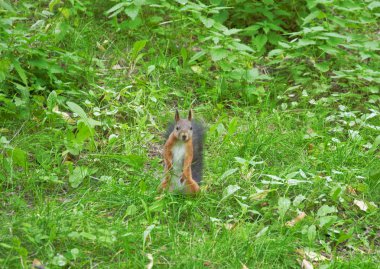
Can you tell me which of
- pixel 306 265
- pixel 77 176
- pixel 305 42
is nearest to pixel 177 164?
pixel 77 176

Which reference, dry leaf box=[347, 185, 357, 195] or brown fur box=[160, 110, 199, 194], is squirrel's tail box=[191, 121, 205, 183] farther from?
dry leaf box=[347, 185, 357, 195]

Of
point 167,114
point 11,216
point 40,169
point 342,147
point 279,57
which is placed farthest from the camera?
point 279,57

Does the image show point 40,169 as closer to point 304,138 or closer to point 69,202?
point 69,202

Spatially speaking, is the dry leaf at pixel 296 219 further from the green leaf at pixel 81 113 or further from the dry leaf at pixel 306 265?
the green leaf at pixel 81 113

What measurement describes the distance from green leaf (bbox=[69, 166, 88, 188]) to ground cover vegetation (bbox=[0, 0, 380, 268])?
13 mm

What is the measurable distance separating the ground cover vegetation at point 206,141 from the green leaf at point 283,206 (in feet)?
0.04

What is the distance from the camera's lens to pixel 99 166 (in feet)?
15.4

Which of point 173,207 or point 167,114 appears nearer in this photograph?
point 173,207

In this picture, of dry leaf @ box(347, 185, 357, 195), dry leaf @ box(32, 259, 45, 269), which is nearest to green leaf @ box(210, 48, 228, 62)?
dry leaf @ box(347, 185, 357, 195)

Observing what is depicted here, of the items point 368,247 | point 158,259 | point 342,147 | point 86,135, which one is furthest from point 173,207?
point 342,147

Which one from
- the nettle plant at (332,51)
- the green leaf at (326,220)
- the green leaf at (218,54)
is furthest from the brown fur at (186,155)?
the nettle plant at (332,51)

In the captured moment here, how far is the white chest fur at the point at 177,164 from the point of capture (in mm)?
4223

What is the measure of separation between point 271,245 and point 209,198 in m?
0.66

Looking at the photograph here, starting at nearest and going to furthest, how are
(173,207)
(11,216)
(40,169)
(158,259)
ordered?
(158,259), (11,216), (173,207), (40,169)
